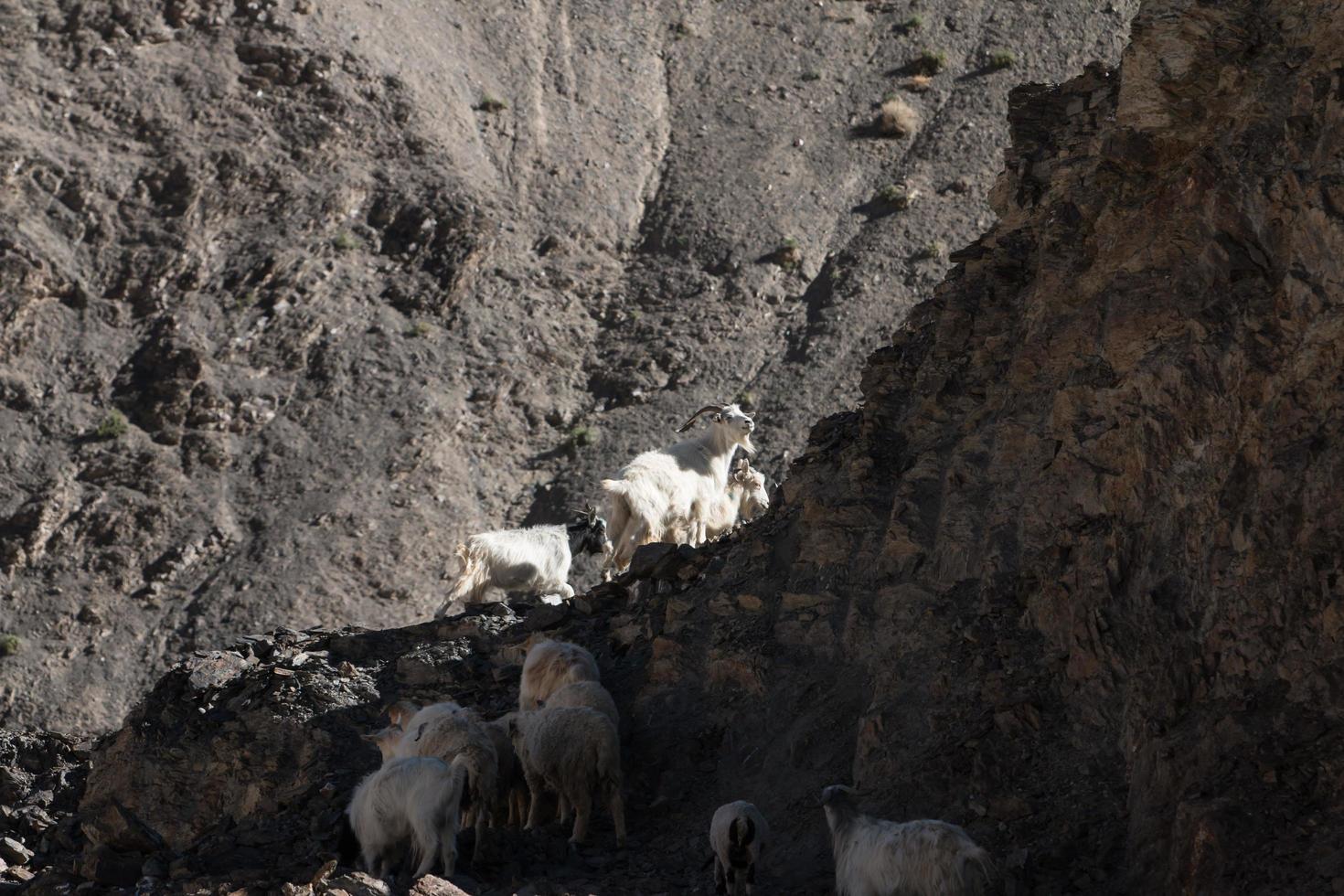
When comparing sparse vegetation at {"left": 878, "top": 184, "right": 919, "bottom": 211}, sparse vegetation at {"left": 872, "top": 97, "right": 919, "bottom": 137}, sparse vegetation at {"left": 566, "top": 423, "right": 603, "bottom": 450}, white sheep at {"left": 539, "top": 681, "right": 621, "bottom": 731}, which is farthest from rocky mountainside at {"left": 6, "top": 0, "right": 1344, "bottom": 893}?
sparse vegetation at {"left": 872, "top": 97, "right": 919, "bottom": 137}

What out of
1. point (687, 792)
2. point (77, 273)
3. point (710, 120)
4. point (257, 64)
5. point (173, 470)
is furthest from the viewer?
point (710, 120)

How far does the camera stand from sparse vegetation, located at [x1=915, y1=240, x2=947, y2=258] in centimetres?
3291

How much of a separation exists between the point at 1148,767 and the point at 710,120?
30.5 metres

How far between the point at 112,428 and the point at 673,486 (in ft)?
48.5

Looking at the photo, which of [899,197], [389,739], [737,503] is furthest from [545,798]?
[899,197]

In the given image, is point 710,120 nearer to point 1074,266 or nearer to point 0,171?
point 0,171

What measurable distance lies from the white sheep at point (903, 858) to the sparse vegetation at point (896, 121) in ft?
95.5

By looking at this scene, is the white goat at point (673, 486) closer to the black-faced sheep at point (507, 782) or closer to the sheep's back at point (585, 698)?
the sheep's back at point (585, 698)

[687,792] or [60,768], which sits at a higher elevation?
[60,768]

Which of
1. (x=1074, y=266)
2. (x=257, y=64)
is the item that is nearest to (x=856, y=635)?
(x=1074, y=266)

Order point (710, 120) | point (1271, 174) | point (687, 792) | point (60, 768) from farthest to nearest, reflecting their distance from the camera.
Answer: point (710, 120)
point (60, 768)
point (687, 792)
point (1271, 174)

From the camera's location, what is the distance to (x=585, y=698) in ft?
40.0

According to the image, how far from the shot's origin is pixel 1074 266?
12070mm

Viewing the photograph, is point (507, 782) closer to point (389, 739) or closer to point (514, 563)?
point (389, 739)
